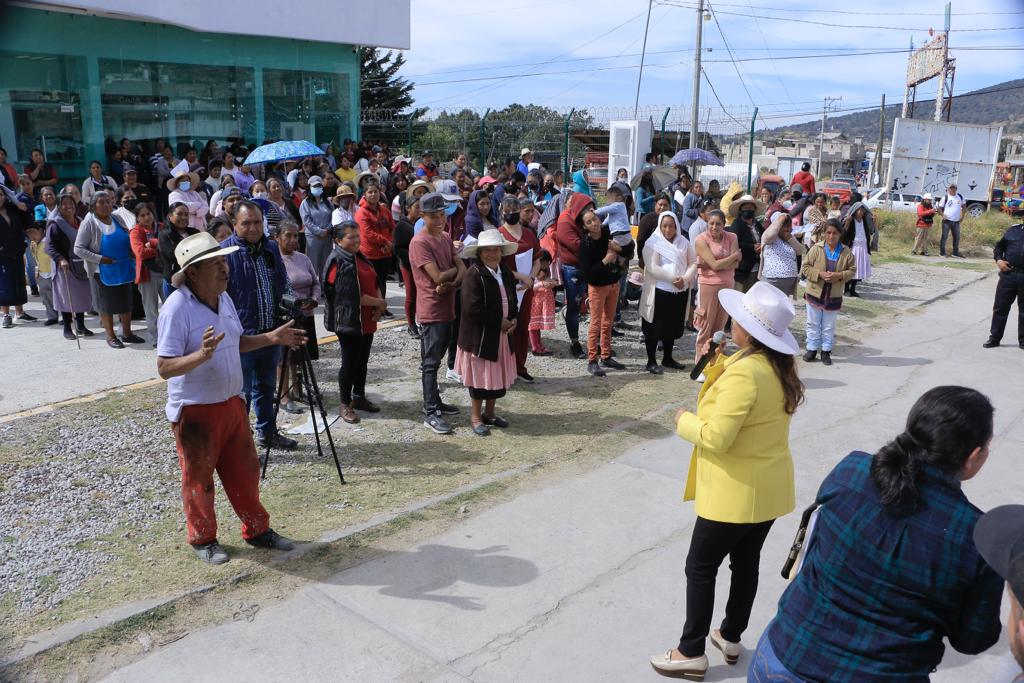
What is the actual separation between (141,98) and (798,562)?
17226 mm

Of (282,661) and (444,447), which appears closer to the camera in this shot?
(282,661)

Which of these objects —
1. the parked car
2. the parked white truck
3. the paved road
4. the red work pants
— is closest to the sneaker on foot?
the red work pants

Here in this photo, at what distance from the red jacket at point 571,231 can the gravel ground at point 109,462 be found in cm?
122

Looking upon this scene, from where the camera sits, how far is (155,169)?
1527cm

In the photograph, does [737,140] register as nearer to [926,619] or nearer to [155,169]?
[155,169]

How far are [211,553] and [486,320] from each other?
9.02 feet

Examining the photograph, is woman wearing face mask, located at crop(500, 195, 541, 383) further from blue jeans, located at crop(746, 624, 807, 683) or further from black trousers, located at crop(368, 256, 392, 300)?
blue jeans, located at crop(746, 624, 807, 683)

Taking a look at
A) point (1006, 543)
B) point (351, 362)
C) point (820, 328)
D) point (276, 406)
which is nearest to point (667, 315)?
point (820, 328)

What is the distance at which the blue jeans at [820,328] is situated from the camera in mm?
9281

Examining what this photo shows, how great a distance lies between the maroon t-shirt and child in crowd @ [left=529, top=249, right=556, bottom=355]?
86.9 inches

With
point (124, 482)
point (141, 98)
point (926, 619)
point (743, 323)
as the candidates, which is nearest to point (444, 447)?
point (124, 482)

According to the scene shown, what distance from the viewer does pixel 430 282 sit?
6715mm

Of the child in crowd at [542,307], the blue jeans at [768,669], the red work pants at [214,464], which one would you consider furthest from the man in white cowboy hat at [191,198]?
the blue jeans at [768,669]

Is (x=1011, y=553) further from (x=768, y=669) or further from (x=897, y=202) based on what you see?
(x=897, y=202)
